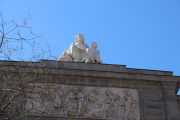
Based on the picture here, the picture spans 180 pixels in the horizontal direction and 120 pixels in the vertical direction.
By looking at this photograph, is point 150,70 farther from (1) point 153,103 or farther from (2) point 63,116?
(2) point 63,116

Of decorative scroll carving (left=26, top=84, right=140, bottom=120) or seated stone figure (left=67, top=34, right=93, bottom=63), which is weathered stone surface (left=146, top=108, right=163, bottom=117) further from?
seated stone figure (left=67, top=34, right=93, bottom=63)

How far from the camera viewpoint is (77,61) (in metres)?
18.2

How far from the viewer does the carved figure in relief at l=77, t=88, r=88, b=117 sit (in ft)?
51.9

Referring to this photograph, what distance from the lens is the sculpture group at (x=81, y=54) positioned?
18.2m

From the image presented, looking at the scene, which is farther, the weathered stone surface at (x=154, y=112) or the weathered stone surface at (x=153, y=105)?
the weathered stone surface at (x=153, y=105)

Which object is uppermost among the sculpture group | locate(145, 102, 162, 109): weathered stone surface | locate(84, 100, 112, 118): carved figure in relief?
the sculpture group

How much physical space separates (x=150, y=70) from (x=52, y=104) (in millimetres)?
6098

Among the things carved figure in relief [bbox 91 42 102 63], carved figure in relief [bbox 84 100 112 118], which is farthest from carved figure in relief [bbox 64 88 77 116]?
carved figure in relief [bbox 91 42 102 63]

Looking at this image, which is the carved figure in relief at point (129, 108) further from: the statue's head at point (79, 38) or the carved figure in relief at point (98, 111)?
the statue's head at point (79, 38)

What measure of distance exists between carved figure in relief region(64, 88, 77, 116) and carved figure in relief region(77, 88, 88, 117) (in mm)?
225

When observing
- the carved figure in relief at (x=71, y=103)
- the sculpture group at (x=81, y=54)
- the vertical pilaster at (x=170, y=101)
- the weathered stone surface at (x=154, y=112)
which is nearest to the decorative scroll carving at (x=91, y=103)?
the carved figure in relief at (x=71, y=103)

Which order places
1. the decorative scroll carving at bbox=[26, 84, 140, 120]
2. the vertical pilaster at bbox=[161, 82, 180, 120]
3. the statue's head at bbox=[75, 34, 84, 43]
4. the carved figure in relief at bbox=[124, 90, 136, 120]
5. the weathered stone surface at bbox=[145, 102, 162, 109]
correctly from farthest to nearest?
the statue's head at bbox=[75, 34, 84, 43] → the weathered stone surface at bbox=[145, 102, 162, 109] → the vertical pilaster at bbox=[161, 82, 180, 120] → the carved figure in relief at bbox=[124, 90, 136, 120] → the decorative scroll carving at bbox=[26, 84, 140, 120]

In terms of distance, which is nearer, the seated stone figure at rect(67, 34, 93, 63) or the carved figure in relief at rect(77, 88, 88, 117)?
the carved figure in relief at rect(77, 88, 88, 117)

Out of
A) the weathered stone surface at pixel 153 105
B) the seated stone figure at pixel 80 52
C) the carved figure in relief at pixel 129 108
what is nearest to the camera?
the carved figure in relief at pixel 129 108
